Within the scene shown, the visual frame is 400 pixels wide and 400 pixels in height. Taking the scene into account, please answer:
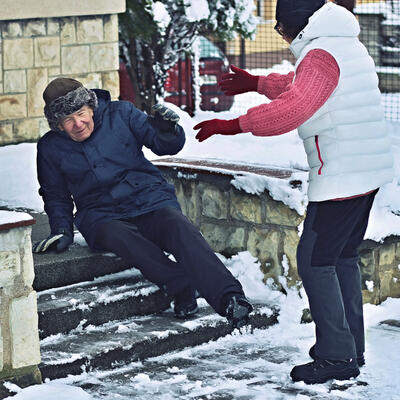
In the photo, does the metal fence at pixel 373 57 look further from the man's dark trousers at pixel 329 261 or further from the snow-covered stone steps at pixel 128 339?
the man's dark trousers at pixel 329 261

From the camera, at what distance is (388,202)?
5574mm

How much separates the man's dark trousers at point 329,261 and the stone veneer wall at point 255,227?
0.92 m

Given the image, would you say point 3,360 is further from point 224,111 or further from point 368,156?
point 224,111

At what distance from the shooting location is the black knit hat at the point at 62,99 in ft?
15.6

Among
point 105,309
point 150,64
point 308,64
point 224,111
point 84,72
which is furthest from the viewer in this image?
point 224,111

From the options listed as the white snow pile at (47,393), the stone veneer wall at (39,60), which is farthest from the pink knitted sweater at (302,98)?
the stone veneer wall at (39,60)

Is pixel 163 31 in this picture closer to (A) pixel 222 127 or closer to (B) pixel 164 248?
→ (B) pixel 164 248

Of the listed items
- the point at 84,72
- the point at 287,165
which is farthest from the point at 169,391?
the point at 84,72

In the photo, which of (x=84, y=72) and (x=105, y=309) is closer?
(x=105, y=309)

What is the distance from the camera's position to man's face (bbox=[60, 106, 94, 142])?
15.9ft

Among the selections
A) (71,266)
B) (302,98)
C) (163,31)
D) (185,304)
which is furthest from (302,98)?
(163,31)

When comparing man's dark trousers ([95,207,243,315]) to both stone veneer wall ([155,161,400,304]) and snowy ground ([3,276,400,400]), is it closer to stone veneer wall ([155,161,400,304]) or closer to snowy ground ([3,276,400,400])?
snowy ground ([3,276,400,400])

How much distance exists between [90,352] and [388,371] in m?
1.35

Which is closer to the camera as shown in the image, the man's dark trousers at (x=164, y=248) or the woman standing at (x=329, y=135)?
the woman standing at (x=329, y=135)
